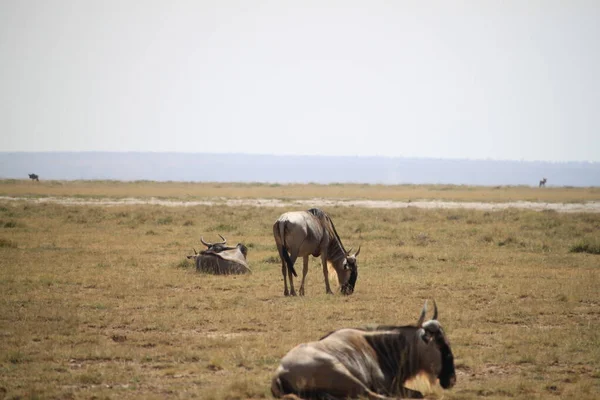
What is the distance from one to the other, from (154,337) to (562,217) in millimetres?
28341

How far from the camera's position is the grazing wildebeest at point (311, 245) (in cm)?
1462

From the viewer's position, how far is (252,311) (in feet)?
42.4

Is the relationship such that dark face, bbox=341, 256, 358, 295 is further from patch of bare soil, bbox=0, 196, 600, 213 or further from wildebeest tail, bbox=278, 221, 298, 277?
patch of bare soil, bbox=0, 196, 600, 213

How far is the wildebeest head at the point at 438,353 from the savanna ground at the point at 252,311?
484mm

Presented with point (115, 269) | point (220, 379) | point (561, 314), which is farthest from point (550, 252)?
point (220, 379)

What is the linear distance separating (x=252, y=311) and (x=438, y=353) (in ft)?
18.6

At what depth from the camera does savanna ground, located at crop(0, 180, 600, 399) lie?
29.1ft

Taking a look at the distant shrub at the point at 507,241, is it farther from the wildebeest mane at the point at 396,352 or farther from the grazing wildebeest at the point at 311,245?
the wildebeest mane at the point at 396,352

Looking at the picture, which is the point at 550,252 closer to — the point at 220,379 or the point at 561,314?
the point at 561,314

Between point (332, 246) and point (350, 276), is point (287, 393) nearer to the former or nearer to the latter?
point (350, 276)

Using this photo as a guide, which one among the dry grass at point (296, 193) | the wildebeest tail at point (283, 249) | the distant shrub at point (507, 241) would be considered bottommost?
the distant shrub at point (507, 241)

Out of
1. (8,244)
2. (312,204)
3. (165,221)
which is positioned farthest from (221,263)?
(312,204)

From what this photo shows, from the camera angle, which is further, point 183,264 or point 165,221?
point 165,221

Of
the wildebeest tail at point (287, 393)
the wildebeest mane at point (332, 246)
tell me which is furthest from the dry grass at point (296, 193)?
the wildebeest tail at point (287, 393)
